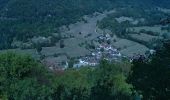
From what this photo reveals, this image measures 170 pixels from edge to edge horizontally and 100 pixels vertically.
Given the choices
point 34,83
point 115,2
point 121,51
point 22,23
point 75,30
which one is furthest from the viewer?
point 115,2

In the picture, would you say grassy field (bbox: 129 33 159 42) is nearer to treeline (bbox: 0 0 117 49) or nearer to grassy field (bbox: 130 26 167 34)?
grassy field (bbox: 130 26 167 34)

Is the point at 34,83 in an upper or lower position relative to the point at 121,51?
upper

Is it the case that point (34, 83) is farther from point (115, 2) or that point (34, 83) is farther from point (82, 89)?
point (115, 2)

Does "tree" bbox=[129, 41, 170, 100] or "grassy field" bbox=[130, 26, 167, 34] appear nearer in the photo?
"tree" bbox=[129, 41, 170, 100]

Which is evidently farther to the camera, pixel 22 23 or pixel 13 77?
pixel 22 23

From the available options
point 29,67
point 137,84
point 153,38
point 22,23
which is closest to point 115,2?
point 22,23

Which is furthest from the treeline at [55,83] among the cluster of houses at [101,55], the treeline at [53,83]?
the cluster of houses at [101,55]

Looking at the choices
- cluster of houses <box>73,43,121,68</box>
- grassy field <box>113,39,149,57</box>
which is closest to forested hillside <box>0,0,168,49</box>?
cluster of houses <box>73,43,121,68</box>

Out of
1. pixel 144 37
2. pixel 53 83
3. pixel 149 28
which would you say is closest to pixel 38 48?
pixel 144 37

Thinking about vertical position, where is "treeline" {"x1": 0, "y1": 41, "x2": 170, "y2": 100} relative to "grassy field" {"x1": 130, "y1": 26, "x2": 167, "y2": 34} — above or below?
above

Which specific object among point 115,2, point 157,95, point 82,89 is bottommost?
point 115,2
